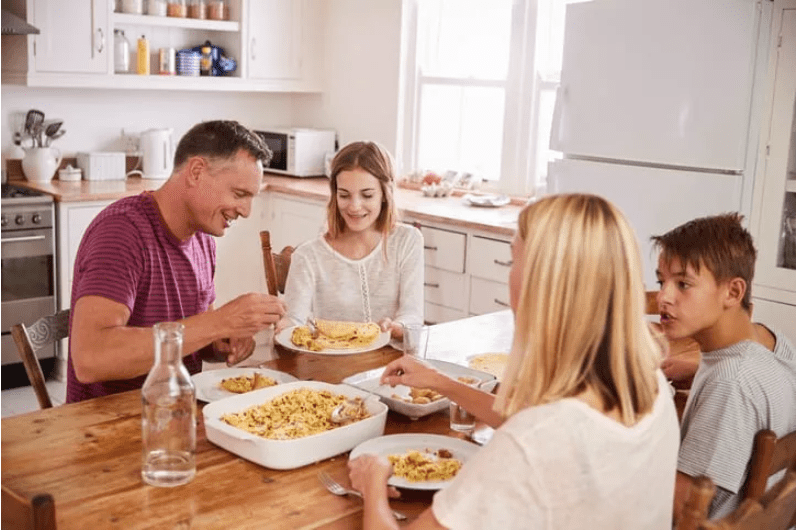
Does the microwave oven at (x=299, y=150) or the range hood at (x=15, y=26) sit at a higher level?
the range hood at (x=15, y=26)

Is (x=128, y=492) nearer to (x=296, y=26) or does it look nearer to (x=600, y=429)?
(x=600, y=429)

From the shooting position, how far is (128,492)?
4.81ft

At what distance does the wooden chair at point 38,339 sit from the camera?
2.00 meters

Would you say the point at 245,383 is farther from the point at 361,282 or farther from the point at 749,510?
the point at 749,510

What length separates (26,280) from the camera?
429 cm

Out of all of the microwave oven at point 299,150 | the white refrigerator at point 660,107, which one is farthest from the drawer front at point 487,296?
the microwave oven at point 299,150

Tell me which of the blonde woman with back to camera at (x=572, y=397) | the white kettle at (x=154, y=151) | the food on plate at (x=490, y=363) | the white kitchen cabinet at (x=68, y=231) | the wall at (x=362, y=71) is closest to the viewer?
the blonde woman with back to camera at (x=572, y=397)

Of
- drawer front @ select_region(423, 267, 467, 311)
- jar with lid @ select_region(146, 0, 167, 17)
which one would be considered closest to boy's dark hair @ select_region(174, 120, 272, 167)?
drawer front @ select_region(423, 267, 467, 311)

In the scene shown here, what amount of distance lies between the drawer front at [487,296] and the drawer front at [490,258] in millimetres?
27

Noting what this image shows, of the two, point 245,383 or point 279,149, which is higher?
point 279,149

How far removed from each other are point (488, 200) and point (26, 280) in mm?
2213

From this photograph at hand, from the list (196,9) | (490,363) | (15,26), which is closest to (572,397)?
(490,363)

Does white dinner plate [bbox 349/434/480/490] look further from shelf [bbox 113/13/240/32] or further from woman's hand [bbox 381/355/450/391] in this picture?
shelf [bbox 113/13/240/32]

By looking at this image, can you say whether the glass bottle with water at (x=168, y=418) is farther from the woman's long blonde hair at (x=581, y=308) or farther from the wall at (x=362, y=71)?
the wall at (x=362, y=71)
